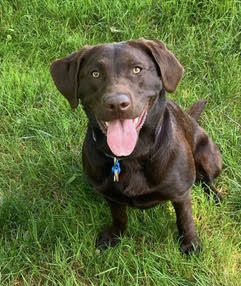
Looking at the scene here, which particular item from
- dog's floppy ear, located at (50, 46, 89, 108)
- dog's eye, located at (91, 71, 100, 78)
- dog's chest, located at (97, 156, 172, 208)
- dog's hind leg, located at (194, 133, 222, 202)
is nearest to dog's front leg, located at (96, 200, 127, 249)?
dog's chest, located at (97, 156, 172, 208)

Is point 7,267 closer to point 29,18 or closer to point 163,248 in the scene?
point 163,248

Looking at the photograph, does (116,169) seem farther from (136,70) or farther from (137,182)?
(136,70)

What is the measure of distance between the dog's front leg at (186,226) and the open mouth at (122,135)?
1.78 feet

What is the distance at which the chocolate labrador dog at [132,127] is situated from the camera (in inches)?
92.2

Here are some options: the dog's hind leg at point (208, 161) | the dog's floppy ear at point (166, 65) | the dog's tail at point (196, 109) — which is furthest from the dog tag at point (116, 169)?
the dog's tail at point (196, 109)

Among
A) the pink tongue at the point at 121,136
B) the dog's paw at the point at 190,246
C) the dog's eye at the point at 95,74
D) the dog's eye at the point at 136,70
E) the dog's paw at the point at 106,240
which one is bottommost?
the dog's paw at the point at 106,240

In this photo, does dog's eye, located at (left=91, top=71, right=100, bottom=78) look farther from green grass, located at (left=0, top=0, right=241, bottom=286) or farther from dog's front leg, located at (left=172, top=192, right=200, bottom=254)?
green grass, located at (left=0, top=0, right=241, bottom=286)

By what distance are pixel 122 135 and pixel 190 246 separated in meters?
0.86

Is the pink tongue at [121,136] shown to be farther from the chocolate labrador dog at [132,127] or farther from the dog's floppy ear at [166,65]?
the dog's floppy ear at [166,65]

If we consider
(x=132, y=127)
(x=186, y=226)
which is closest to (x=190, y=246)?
(x=186, y=226)

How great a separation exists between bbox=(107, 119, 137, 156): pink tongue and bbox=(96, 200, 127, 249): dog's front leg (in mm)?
595

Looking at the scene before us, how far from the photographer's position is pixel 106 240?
3.00 metres

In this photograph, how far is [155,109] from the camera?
2.47 m

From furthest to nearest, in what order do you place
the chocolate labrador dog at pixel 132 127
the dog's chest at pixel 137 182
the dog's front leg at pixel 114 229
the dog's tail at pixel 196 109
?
the dog's tail at pixel 196 109
the dog's front leg at pixel 114 229
the dog's chest at pixel 137 182
the chocolate labrador dog at pixel 132 127
